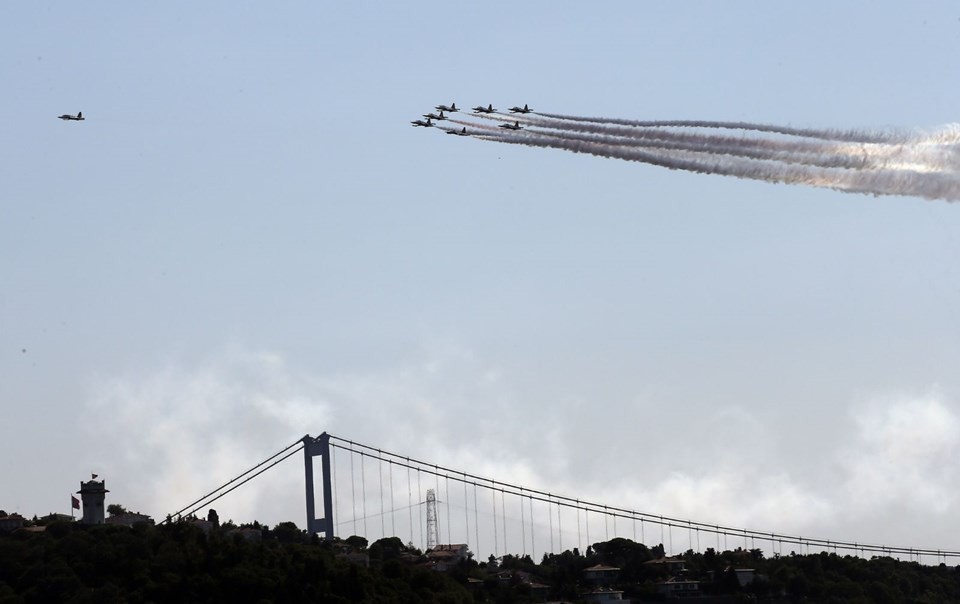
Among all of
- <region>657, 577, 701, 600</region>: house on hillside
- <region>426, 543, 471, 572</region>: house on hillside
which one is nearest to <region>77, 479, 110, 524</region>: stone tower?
<region>426, 543, 471, 572</region>: house on hillside

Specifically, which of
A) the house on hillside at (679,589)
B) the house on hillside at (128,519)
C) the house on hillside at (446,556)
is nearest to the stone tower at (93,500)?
the house on hillside at (128,519)

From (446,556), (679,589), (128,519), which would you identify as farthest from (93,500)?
(679,589)

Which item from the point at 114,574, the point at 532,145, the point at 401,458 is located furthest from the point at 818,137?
the point at 401,458

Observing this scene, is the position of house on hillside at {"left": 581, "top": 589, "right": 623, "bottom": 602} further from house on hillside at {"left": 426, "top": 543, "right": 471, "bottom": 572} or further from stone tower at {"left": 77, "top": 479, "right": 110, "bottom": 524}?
stone tower at {"left": 77, "top": 479, "right": 110, "bottom": 524}

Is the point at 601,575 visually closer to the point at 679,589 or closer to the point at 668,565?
the point at 668,565

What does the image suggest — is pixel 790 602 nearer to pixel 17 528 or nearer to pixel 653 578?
pixel 653 578

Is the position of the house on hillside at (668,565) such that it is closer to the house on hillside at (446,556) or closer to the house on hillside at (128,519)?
the house on hillside at (446,556)
